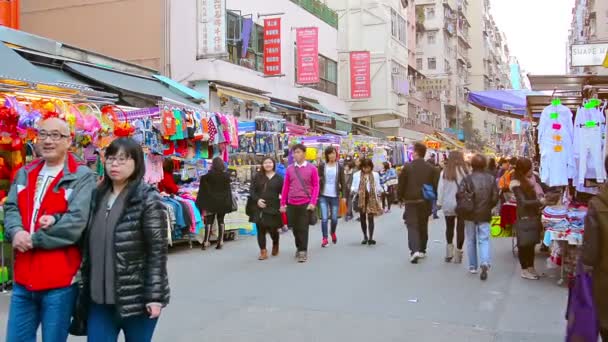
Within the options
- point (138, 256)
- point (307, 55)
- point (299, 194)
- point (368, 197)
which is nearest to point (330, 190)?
point (368, 197)

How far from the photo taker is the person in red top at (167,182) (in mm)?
11320

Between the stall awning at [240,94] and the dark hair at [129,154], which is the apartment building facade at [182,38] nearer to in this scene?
the stall awning at [240,94]

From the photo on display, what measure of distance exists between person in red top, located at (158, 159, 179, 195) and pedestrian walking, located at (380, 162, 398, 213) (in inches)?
359

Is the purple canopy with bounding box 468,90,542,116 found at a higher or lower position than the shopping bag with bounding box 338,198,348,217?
higher

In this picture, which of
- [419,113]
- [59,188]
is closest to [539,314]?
[59,188]

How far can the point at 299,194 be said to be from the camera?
10.1 metres

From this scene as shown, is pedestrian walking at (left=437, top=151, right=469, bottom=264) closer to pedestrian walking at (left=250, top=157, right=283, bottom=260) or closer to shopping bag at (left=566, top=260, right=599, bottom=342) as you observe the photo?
pedestrian walking at (left=250, top=157, right=283, bottom=260)

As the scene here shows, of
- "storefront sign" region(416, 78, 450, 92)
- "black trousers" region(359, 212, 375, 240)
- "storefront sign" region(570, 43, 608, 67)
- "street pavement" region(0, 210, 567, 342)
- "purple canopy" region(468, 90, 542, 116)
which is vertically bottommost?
"street pavement" region(0, 210, 567, 342)

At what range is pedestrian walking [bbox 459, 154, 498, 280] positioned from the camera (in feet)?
27.5

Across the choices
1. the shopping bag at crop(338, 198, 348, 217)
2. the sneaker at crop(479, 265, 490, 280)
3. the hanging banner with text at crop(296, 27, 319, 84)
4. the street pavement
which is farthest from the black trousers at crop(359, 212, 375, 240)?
the hanging banner with text at crop(296, 27, 319, 84)

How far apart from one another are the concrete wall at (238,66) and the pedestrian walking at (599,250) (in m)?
16.1

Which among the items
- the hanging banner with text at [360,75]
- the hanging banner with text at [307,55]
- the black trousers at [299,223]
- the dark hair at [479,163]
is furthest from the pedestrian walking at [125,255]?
the hanging banner with text at [360,75]

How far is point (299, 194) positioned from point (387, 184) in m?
10.4

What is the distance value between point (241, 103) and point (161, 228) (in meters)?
18.0
